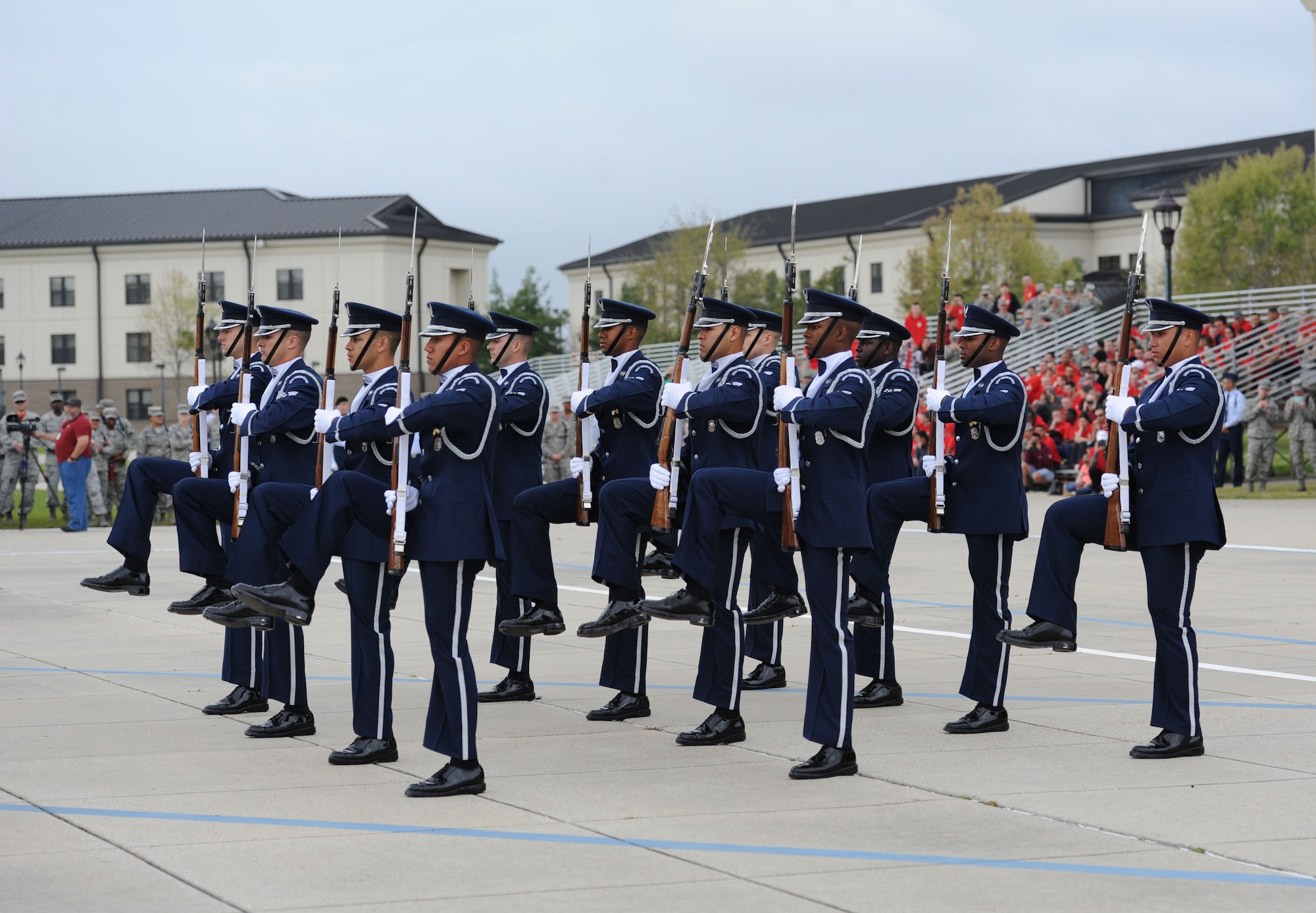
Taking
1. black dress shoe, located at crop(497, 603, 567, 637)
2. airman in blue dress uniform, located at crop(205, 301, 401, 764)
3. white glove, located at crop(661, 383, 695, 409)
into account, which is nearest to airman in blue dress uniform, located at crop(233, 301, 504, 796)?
airman in blue dress uniform, located at crop(205, 301, 401, 764)

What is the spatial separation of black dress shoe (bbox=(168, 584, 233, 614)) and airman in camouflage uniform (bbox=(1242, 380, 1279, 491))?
21277 mm

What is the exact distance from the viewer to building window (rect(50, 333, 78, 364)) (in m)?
79.5

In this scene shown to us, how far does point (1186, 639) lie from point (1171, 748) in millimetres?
528

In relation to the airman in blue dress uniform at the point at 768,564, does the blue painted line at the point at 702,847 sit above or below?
below

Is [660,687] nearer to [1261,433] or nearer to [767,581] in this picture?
[767,581]

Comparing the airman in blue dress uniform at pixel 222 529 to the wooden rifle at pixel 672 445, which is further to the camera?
the airman in blue dress uniform at pixel 222 529

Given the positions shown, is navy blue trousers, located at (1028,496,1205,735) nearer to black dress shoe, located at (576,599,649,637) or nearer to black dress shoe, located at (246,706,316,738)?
black dress shoe, located at (576,599,649,637)

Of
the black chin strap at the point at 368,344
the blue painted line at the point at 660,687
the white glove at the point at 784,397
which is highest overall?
the black chin strap at the point at 368,344

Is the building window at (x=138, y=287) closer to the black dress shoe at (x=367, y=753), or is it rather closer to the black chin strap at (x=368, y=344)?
the black chin strap at (x=368, y=344)

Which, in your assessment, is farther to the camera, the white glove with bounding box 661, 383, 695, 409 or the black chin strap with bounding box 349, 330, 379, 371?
the white glove with bounding box 661, 383, 695, 409

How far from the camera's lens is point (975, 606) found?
30.2 ft

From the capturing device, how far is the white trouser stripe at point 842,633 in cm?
781

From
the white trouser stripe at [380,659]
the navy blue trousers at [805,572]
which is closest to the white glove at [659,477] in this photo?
the navy blue trousers at [805,572]

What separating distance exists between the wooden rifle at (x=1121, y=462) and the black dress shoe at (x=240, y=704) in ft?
15.5
